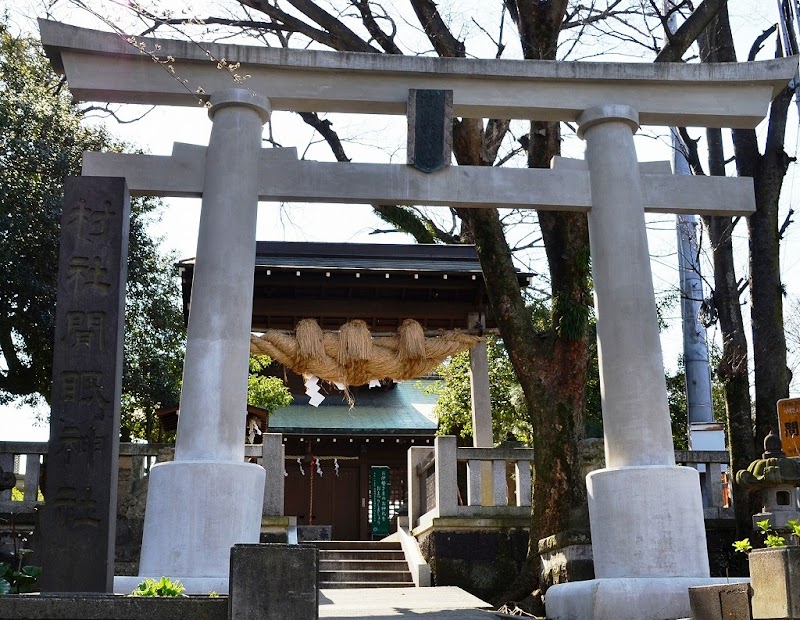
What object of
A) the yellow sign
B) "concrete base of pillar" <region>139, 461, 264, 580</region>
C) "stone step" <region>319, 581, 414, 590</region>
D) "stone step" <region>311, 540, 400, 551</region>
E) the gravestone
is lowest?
"stone step" <region>319, 581, 414, 590</region>

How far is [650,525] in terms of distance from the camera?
25.2ft

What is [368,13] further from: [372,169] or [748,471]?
[748,471]

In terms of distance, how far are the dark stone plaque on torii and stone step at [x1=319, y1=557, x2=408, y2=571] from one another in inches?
285

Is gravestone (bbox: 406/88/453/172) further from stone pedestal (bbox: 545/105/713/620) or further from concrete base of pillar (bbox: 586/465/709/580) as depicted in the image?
concrete base of pillar (bbox: 586/465/709/580)

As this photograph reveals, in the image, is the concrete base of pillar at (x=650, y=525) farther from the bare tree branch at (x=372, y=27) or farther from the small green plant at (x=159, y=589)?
the bare tree branch at (x=372, y=27)

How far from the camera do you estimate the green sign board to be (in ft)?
73.0

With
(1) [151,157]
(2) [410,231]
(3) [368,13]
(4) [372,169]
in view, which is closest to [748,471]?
(4) [372,169]

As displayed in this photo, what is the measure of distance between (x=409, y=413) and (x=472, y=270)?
984cm

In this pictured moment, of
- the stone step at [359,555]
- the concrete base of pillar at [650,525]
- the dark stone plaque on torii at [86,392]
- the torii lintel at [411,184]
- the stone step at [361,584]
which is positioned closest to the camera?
the dark stone plaque on torii at [86,392]

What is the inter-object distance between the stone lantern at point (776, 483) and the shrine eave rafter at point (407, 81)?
11.3 feet

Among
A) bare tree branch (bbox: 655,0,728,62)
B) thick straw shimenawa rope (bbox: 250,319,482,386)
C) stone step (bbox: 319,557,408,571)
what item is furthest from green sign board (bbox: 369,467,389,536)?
bare tree branch (bbox: 655,0,728,62)

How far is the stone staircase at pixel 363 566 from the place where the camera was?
12.9 m

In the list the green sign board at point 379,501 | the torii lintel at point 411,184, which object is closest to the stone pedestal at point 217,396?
the torii lintel at point 411,184

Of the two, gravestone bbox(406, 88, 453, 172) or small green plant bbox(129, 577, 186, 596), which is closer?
small green plant bbox(129, 577, 186, 596)
